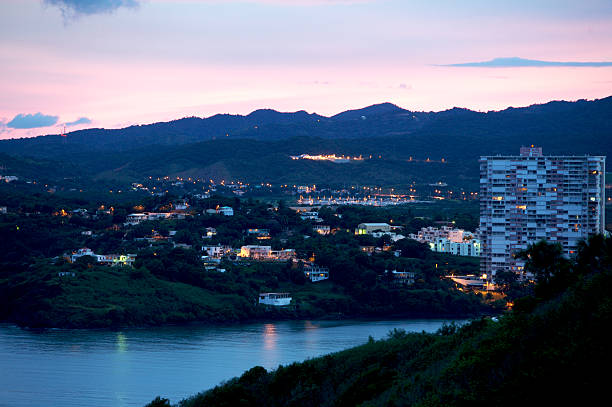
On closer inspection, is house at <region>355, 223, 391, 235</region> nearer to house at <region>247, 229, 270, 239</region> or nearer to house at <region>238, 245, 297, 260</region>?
house at <region>247, 229, 270, 239</region>

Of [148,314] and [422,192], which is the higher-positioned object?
[422,192]

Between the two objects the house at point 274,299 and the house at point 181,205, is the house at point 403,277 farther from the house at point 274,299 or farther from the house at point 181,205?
the house at point 181,205

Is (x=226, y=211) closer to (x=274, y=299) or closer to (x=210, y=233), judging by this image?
(x=210, y=233)

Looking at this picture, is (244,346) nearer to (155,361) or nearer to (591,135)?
(155,361)

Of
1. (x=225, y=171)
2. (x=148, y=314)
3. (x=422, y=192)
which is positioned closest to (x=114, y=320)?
(x=148, y=314)

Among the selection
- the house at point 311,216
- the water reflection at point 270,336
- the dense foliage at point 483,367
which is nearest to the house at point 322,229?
the house at point 311,216

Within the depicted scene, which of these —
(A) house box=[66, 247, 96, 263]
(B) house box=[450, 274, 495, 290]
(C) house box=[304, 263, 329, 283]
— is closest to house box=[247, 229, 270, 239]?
(C) house box=[304, 263, 329, 283]
